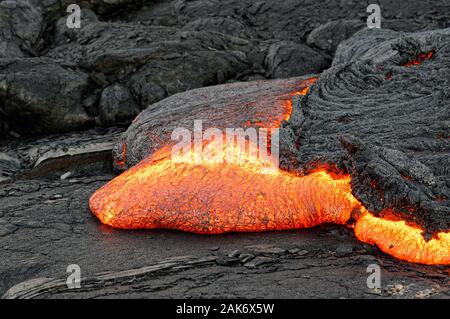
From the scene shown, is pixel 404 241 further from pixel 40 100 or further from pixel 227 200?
pixel 40 100

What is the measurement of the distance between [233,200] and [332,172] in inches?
26.9

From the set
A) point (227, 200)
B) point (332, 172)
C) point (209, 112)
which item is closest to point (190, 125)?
point (209, 112)

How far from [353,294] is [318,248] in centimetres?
62

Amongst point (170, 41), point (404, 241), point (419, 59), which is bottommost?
point (404, 241)

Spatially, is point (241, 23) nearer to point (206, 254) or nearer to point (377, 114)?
point (377, 114)

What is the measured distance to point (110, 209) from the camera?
4.21 metres

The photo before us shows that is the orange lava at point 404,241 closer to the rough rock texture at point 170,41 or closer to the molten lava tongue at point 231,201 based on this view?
the molten lava tongue at point 231,201

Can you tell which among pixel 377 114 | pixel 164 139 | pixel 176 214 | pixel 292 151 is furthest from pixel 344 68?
pixel 176 214

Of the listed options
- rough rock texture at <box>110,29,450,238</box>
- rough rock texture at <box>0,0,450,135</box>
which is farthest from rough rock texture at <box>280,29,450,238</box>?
rough rock texture at <box>0,0,450,135</box>

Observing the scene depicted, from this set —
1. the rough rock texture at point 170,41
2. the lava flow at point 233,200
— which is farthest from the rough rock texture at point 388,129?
the rough rock texture at point 170,41

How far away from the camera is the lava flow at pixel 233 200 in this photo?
397cm

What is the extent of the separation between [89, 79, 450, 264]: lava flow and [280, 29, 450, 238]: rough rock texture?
6.4 inches

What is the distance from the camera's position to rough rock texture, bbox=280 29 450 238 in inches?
140

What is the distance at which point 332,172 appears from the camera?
4.00 meters
